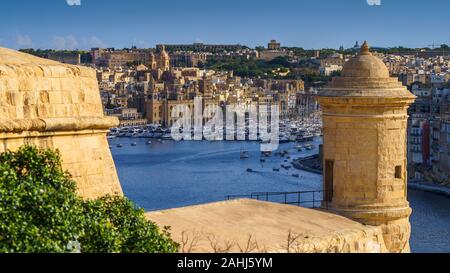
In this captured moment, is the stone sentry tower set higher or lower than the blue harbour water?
higher

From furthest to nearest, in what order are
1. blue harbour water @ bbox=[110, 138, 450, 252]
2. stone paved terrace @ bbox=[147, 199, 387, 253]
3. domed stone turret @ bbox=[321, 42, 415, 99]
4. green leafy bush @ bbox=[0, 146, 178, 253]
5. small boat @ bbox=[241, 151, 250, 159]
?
1. small boat @ bbox=[241, 151, 250, 159]
2. blue harbour water @ bbox=[110, 138, 450, 252]
3. domed stone turret @ bbox=[321, 42, 415, 99]
4. stone paved terrace @ bbox=[147, 199, 387, 253]
5. green leafy bush @ bbox=[0, 146, 178, 253]

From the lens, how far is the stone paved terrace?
14.8ft

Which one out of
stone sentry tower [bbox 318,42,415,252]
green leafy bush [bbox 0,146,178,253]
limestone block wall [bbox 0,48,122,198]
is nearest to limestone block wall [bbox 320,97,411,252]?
stone sentry tower [bbox 318,42,415,252]

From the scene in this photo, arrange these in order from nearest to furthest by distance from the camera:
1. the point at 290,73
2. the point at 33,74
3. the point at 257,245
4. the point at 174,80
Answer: the point at 33,74 < the point at 257,245 < the point at 174,80 < the point at 290,73

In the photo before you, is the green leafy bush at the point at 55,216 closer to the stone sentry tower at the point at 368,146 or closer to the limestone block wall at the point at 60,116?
the limestone block wall at the point at 60,116

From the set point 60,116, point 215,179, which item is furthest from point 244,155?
point 60,116

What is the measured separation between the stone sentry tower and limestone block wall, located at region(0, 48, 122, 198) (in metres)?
2.05

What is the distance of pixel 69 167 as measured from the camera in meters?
3.73

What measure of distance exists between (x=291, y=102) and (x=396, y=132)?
8024 centimetres

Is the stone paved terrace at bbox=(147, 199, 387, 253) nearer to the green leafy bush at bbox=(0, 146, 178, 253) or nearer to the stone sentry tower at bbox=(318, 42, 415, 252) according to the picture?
the stone sentry tower at bbox=(318, 42, 415, 252)

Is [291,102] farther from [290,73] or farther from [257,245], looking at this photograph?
[257,245]

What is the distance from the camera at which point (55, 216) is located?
119 inches

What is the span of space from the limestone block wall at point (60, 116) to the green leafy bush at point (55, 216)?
118 mm
